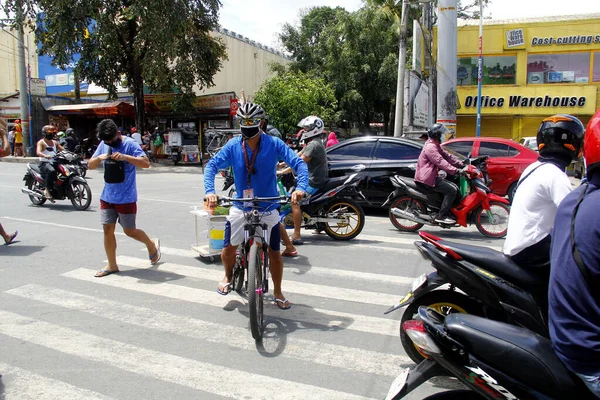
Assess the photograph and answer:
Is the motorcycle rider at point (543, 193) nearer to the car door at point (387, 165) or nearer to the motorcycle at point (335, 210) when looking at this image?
the motorcycle at point (335, 210)

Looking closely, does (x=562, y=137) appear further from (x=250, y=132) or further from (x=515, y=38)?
(x=515, y=38)

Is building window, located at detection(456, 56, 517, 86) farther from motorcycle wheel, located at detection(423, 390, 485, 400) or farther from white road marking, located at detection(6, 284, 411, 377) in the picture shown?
motorcycle wheel, located at detection(423, 390, 485, 400)

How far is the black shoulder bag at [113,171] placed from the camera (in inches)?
224

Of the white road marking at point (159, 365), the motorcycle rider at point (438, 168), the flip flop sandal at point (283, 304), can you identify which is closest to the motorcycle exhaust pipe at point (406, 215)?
the motorcycle rider at point (438, 168)

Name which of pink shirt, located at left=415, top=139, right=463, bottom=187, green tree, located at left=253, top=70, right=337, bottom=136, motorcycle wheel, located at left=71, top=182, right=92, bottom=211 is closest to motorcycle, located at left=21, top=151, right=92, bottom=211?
motorcycle wheel, located at left=71, top=182, right=92, bottom=211

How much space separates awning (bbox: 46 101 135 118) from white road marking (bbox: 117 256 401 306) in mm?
23140

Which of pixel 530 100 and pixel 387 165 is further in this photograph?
pixel 530 100

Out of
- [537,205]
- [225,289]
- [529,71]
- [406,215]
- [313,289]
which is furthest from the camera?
[529,71]

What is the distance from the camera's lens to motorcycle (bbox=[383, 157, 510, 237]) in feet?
25.2

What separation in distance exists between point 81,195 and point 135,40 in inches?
566

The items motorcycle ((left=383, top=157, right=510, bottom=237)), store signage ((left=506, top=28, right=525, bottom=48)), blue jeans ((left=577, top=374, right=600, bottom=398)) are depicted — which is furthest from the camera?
store signage ((left=506, top=28, right=525, bottom=48))

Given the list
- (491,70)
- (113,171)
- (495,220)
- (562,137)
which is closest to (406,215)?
(495,220)

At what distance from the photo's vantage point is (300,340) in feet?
13.7

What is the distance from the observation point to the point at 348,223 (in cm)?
766
